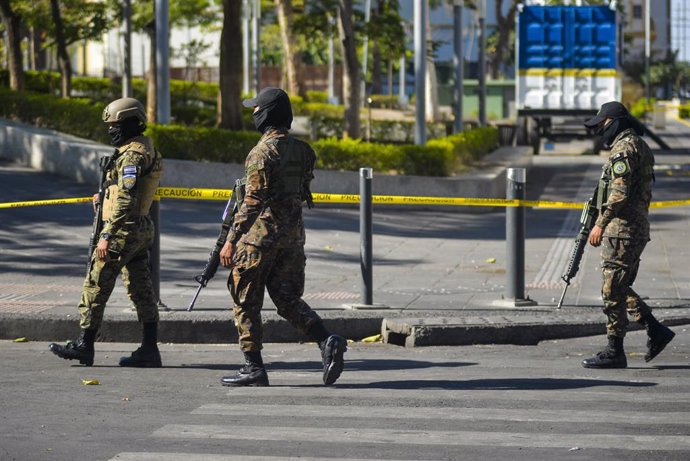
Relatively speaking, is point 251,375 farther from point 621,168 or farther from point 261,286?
point 621,168

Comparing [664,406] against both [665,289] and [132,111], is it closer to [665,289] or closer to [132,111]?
[132,111]

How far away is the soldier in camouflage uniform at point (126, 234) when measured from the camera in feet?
27.6

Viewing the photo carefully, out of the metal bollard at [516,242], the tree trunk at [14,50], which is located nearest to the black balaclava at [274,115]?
the metal bollard at [516,242]

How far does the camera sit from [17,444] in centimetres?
624

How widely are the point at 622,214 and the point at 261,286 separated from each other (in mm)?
2466

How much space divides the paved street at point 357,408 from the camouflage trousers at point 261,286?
379 mm

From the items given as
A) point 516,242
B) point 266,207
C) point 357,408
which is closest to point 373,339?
point 516,242

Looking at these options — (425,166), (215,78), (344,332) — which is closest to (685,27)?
(215,78)

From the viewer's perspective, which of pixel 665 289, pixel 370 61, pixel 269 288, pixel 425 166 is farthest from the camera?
pixel 370 61

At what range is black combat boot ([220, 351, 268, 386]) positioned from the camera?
7.90 metres

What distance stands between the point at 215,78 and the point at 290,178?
217ft

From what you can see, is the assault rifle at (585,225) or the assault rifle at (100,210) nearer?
the assault rifle at (100,210)

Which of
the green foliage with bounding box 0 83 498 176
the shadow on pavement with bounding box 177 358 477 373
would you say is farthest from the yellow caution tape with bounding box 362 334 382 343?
the green foliage with bounding box 0 83 498 176

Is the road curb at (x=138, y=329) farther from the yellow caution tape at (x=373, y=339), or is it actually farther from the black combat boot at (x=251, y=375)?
the black combat boot at (x=251, y=375)
